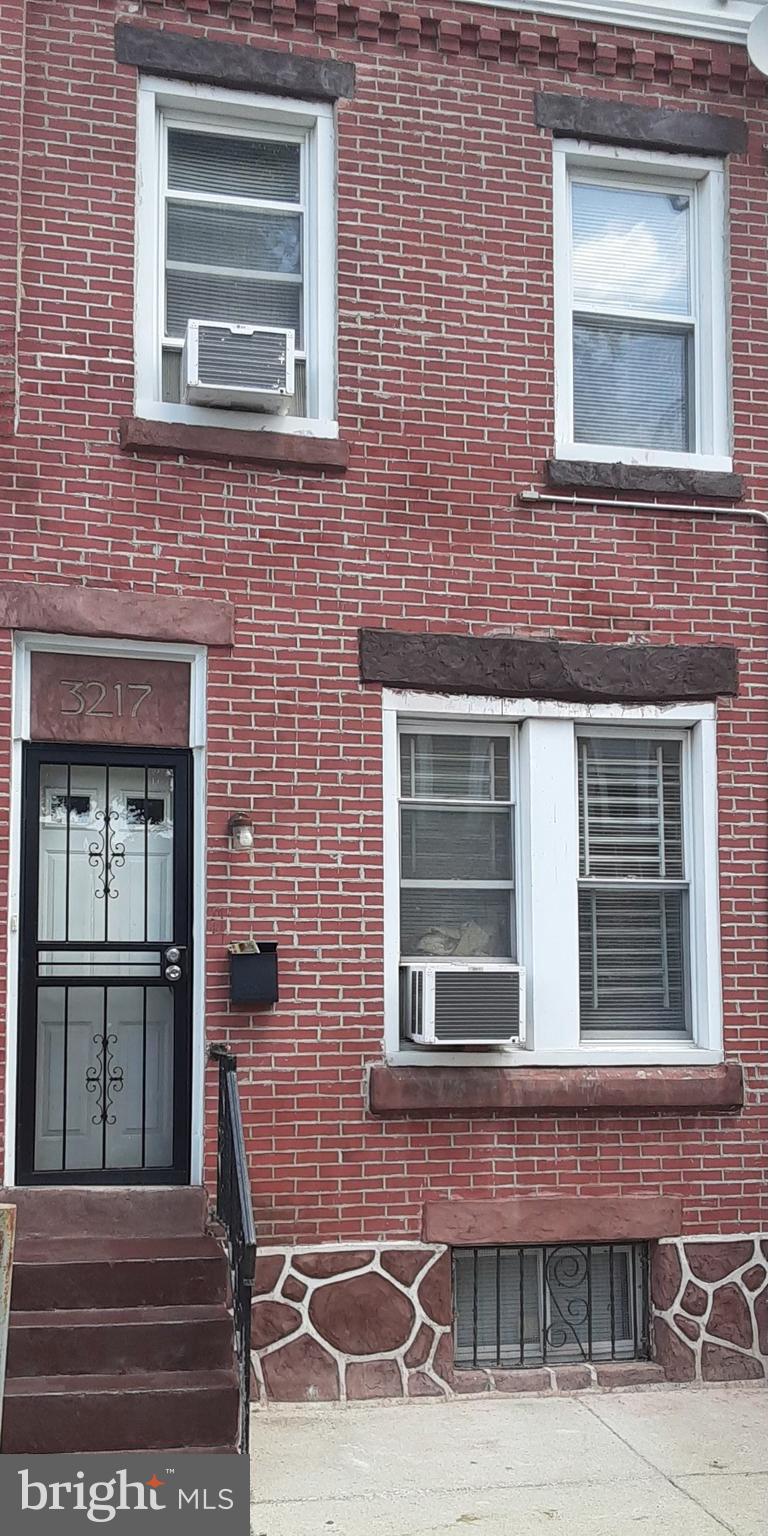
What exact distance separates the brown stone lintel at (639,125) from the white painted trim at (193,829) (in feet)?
10.8

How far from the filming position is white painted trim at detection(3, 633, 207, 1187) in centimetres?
679

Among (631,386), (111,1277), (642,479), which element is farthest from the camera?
(631,386)

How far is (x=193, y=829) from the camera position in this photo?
23.6 ft

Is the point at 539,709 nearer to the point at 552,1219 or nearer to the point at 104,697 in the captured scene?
the point at 104,697

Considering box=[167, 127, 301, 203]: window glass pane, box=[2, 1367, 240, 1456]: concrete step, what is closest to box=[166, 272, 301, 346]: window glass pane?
box=[167, 127, 301, 203]: window glass pane

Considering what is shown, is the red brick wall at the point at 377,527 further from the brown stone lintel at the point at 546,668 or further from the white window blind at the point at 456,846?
the white window blind at the point at 456,846

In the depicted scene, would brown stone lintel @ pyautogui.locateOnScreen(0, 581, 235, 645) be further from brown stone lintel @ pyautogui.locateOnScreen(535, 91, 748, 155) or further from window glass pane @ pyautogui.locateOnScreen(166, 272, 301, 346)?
brown stone lintel @ pyautogui.locateOnScreen(535, 91, 748, 155)

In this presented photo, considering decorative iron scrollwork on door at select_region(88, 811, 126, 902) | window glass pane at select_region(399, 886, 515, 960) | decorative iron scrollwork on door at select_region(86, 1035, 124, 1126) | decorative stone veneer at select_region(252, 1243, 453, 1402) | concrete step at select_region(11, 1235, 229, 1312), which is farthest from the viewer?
window glass pane at select_region(399, 886, 515, 960)

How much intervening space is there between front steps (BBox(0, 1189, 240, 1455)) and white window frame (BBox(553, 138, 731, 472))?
414 centimetres

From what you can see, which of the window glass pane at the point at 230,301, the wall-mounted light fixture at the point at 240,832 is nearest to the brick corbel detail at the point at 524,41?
the window glass pane at the point at 230,301

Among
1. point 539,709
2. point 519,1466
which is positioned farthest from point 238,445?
point 519,1466

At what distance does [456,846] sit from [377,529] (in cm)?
156

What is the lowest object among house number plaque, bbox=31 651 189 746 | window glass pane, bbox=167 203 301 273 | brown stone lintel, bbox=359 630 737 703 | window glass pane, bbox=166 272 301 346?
house number plaque, bbox=31 651 189 746

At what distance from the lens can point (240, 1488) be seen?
557cm
